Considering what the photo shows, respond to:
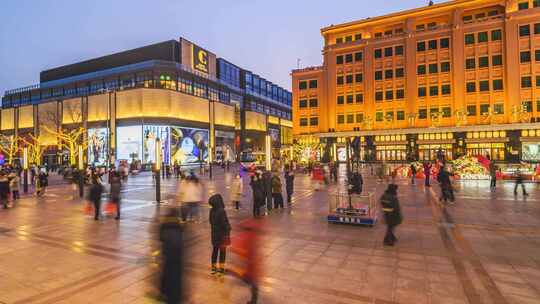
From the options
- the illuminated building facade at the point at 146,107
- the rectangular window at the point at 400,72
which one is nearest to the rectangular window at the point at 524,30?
the rectangular window at the point at 400,72

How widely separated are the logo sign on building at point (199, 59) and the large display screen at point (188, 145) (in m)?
16.0

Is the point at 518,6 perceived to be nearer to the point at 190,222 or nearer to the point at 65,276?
the point at 190,222

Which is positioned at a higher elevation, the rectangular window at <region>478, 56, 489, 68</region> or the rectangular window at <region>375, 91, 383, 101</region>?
the rectangular window at <region>478, 56, 489, 68</region>

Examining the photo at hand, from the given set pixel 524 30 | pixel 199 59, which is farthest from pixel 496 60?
pixel 199 59

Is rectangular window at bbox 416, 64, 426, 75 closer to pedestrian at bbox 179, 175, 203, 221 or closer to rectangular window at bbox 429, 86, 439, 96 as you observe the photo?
rectangular window at bbox 429, 86, 439, 96

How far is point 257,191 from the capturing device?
1136 centimetres

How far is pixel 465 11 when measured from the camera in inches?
2036

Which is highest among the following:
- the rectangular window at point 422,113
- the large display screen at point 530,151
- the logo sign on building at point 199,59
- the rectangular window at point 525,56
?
the logo sign on building at point 199,59

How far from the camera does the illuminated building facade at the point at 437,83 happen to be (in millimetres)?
46188

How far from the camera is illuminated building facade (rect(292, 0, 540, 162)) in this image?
1818 inches

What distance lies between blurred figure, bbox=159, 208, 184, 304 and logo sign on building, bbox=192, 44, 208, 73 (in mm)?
66195

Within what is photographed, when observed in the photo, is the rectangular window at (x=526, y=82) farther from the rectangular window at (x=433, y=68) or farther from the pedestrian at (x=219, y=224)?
the pedestrian at (x=219, y=224)

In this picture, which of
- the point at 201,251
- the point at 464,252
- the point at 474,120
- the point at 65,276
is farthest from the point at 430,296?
the point at 474,120

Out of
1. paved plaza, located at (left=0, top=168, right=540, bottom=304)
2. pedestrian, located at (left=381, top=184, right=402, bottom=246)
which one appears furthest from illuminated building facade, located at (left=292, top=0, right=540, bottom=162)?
pedestrian, located at (left=381, top=184, right=402, bottom=246)
